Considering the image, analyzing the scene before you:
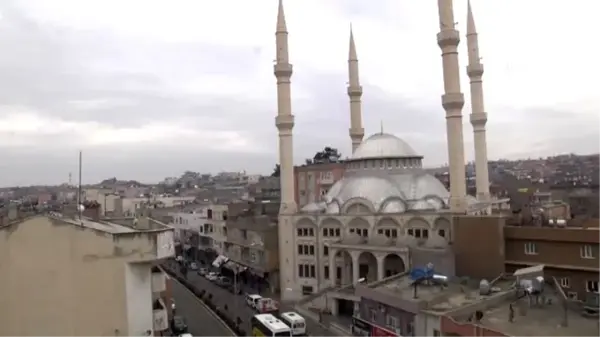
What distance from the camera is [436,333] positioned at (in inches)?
797

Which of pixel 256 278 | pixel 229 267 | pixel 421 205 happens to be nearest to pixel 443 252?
pixel 421 205

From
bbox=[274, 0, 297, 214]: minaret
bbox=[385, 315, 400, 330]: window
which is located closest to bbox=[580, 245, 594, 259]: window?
bbox=[385, 315, 400, 330]: window

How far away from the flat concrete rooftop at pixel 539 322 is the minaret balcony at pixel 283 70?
26206mm

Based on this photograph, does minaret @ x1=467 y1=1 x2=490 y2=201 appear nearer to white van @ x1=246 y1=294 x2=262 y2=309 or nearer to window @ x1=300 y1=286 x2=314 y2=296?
window @ x1=300 y1=286 x2=314 y2=296

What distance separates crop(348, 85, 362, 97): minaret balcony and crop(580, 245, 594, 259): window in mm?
28053

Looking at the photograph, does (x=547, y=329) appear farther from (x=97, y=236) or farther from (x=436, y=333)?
(x=97, y=236)

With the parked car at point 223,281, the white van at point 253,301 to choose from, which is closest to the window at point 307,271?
the white van at point 253,301

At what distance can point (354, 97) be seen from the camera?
5050 cm

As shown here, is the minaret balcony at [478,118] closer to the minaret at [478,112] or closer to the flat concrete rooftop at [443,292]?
the minaret at [478,112]

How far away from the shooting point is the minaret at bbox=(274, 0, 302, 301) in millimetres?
40281

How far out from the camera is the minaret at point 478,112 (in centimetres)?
4441

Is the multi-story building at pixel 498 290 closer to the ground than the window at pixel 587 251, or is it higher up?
closer to the ground

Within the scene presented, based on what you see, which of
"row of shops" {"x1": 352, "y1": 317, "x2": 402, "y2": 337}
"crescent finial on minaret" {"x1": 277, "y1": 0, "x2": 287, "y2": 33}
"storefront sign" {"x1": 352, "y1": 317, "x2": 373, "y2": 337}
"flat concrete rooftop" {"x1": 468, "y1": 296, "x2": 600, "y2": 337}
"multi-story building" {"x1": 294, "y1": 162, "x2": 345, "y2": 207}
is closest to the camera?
"flat concrete rooftop" {"x1": 468, "y1": 296, "x2": 600, "y2": 337}

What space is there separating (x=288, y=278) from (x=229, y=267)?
10801mm
